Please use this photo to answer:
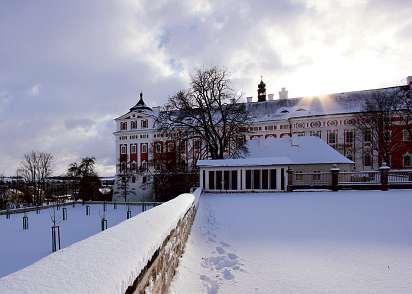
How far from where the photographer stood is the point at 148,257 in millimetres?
2844

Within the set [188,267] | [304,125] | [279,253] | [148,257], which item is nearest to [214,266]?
[188,267]

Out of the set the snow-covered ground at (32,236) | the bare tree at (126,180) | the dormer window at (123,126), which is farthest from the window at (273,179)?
the dormer window at (123,126)

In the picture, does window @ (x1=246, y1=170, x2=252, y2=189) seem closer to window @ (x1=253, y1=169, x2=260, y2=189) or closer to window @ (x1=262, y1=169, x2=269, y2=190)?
window @ (x1=253, y1=169, x2=260, y2=189)

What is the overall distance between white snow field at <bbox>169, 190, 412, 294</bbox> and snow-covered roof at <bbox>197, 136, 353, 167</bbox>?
13.1 m

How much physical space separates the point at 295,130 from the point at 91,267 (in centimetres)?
→ 5097

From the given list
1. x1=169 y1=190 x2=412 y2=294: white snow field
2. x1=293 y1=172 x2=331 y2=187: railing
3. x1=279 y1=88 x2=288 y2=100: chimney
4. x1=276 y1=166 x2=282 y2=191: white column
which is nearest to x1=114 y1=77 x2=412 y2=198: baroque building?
x1=279 y1=88 x2=288 y2=100: chimney

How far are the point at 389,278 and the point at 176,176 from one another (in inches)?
1236

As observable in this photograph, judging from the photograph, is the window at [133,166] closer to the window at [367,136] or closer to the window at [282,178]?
the window at [282,178]

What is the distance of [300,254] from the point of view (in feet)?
20.9

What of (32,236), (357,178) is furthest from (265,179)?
(32,236)

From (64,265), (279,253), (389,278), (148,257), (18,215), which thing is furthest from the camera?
(18,215)

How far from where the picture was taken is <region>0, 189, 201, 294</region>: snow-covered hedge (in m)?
1.63

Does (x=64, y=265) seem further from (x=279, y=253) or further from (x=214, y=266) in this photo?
(x=279, y=253)

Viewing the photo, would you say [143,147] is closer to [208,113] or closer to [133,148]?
[133,148]
